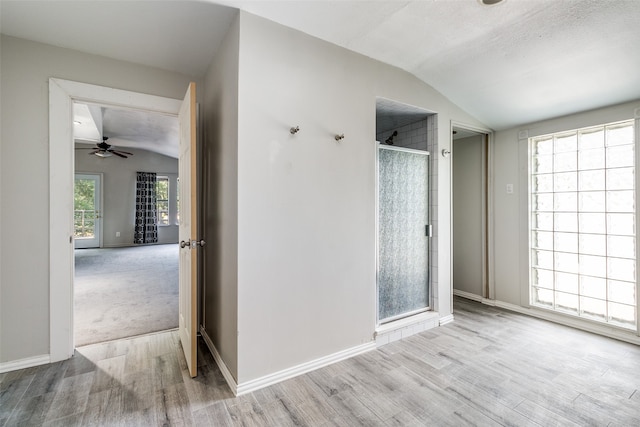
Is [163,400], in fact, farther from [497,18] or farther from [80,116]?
[80,116]

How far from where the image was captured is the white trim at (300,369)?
1884mm

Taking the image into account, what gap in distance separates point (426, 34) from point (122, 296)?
460 centimetres

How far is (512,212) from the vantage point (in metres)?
3.53

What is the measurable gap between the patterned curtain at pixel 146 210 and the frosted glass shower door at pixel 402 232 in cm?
829

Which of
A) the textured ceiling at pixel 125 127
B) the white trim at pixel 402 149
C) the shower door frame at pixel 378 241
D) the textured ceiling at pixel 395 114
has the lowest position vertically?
the shower door frame at pixel 378 241

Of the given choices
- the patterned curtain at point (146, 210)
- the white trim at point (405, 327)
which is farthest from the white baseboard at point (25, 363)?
the patterned curtain at point (146, 210)

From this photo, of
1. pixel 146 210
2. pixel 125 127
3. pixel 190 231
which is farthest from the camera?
pixel 146 210

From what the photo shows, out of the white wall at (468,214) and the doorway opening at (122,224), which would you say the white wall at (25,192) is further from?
the white wall at (468,214)

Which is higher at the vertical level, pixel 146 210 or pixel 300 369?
pixel 146 210

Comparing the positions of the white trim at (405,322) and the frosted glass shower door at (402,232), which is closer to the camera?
the white trim at (405,322)

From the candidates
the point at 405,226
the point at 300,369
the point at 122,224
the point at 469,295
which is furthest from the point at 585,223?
the point at 122,224

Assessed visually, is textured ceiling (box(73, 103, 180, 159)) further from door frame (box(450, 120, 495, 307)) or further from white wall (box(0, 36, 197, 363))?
door frame (box(450, 120, 495, 307))

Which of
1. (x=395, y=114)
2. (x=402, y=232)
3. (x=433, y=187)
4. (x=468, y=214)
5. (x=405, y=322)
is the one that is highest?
(x=395, y=114)

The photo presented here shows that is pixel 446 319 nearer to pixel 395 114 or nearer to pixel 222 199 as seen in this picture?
pixel 395 114
